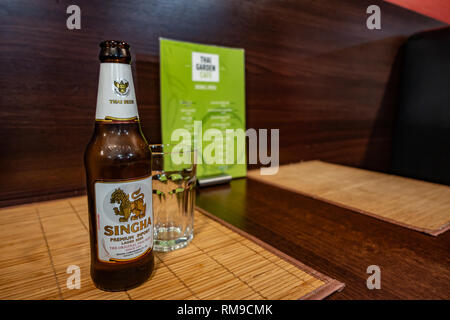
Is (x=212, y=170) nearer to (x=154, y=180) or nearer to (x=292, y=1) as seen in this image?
(x=154, y=180)

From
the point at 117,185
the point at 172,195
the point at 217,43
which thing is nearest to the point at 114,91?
the point at 117,185

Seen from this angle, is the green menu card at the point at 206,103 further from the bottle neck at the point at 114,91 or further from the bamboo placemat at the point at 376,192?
the bottle neck at the point at 114,91

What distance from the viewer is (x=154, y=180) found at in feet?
1.66

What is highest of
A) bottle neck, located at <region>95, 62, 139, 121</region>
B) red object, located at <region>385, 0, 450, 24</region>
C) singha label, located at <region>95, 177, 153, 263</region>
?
red object, located at <region>385, 0, 450, 24</region>

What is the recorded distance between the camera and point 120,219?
37 cm

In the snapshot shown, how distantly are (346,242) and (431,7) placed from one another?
1663mm

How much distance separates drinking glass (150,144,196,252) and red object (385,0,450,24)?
4.79ft

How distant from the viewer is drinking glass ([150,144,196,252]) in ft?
1.64

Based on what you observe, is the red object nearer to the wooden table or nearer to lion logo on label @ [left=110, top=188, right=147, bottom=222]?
the wooden table

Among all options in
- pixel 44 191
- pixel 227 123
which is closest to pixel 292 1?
pixel 227 123

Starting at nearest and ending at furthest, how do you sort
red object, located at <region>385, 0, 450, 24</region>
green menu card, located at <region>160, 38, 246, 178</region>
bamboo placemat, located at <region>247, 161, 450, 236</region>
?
bamboo placemat, located at <region>247, 161, 450, 236</region>, green menu card, located at <region>160, 38, 246, 178</region>, red object, located at <region>385, 0, 450, 24</region>

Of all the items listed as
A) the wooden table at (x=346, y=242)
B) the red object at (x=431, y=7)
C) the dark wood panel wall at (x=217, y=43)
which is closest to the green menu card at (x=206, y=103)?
the dark wood panel wall at (x=217, y=43)

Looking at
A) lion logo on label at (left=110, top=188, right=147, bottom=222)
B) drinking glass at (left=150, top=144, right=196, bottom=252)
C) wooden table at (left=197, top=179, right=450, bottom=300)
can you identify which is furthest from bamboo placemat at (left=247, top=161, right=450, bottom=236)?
lion logo on label at (left=110, top=188, right=147, bottom=222)
